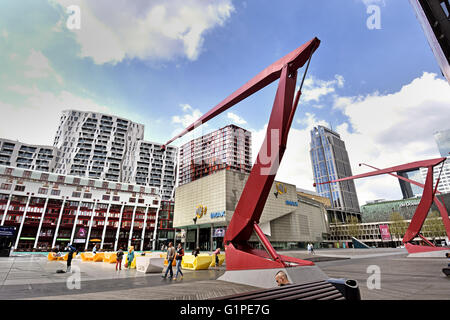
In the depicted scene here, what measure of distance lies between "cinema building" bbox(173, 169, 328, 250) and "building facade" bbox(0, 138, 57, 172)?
195 feet

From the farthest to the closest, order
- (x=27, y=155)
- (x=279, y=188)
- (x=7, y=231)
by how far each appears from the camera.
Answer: (x=27, y=155) → (x=279, y=188) → (x=7, y=231)

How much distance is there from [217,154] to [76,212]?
63.5 meters

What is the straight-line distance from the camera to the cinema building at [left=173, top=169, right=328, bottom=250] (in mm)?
50978

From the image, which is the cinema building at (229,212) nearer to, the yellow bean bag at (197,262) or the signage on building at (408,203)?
the yellow bean bag at (197,262)

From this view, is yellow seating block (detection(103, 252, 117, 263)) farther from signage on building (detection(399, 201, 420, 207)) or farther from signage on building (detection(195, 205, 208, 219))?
signage on building (detection(399, 201, 420, 207))

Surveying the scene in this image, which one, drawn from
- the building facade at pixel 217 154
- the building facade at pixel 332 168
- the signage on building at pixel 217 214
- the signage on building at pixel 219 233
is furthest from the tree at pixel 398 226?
the signage on building at pixel 217 214

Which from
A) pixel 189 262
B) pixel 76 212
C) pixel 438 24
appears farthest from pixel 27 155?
pixel 438 24

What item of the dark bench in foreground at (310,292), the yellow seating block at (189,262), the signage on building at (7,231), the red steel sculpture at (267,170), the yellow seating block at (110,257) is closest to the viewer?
the dark bench in foreground at (310,292)

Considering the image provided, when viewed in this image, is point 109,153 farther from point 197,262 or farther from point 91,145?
point 197,262

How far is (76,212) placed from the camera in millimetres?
63719

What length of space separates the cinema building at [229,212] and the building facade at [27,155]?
59457 mm

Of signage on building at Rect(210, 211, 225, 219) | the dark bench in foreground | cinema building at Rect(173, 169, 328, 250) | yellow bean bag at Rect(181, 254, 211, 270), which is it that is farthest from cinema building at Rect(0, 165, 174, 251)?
the dark bench in foreground

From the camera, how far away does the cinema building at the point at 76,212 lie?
57250 millimetres
